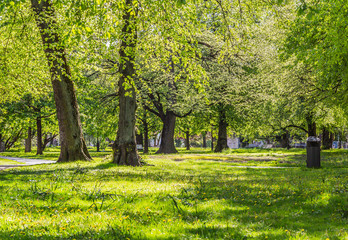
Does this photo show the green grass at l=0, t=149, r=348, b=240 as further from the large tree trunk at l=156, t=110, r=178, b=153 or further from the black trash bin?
the large tree trunk at l=156, t=110, r=178, b=153

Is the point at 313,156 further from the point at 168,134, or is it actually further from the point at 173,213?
the point at 168,134

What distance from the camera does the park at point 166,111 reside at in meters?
5.80

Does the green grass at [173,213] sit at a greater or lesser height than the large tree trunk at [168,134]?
lesser

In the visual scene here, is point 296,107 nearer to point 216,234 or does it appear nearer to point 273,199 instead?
point 273,199

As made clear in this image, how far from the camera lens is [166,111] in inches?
1351

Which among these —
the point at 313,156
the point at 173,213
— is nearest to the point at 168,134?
the point at 313,156

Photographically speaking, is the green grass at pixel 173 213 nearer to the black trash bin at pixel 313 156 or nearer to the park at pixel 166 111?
the park at pixel 166 111

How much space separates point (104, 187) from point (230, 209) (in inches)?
140

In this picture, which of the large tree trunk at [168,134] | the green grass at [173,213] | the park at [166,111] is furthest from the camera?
the large tree trunk at [168,134]

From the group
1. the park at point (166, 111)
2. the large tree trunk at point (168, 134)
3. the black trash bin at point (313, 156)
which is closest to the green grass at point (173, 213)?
the park at point (166, 111)

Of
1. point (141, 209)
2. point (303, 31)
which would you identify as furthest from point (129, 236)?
point (303, 31)

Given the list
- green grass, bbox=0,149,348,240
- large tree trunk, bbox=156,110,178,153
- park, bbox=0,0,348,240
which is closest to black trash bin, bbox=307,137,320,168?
park, bbox=0,0,348,240

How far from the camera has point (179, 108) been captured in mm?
30781

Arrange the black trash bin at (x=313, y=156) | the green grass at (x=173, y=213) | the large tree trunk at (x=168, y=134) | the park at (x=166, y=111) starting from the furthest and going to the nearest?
1. the large tree trunk at (x=168, y=134)
2. the black trash bin at (x=313, y=156)
3. the park at (x=166, y=111)
4. the green grass at (x=173, y=213)
